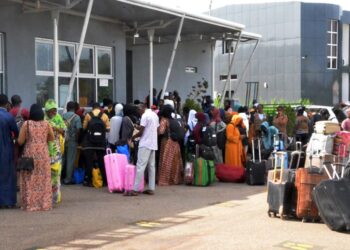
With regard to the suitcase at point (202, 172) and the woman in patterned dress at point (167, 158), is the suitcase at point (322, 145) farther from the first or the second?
the woman in patterned dress at point (167, 158)

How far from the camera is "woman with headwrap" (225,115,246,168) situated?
1331 cm

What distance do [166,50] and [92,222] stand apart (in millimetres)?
13105

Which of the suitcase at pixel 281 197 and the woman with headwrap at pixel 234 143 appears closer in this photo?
the suitcase at pixel 281 197

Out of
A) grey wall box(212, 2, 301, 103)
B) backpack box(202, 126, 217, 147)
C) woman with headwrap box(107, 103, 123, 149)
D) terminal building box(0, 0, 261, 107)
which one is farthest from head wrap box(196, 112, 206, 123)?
grey wall box(212, 2, 301, 103)

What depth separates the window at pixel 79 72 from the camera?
1454 cm

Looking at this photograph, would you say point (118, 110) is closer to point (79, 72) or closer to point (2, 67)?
point (2, 67)

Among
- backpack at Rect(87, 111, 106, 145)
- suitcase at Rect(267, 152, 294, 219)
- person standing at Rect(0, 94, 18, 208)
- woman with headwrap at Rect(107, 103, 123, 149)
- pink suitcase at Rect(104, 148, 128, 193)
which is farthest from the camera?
woman with headwrap at Rect(107, 103, 123, 149)

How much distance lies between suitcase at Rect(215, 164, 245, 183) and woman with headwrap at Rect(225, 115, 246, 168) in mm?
274

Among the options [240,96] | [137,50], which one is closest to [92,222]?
[137,50]

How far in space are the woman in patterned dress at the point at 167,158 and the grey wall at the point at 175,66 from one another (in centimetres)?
762

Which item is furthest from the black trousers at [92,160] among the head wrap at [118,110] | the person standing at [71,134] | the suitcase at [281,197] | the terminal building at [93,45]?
the suitcase at [281,197]

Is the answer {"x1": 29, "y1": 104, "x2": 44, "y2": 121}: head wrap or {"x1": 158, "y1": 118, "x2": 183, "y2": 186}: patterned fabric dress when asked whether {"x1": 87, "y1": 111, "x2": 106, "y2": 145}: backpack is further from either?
{"x1": 29, "y1": 104, "x2": 44, "y2": 121}: head wrap

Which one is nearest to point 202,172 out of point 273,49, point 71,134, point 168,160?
point 168,160

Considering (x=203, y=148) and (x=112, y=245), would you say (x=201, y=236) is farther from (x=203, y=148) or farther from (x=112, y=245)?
(x=203, y=148)
